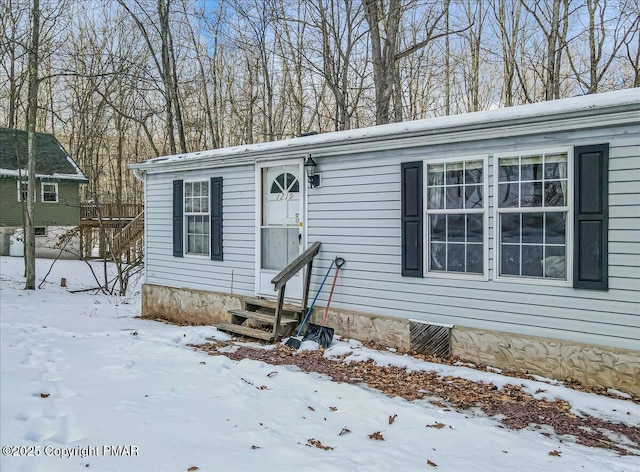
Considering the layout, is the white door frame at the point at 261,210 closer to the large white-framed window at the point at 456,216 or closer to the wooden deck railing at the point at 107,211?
the large white-framed window at the point at 456,216

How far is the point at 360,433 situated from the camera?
3.29 m

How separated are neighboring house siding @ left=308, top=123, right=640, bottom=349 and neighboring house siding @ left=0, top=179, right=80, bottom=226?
1429cm

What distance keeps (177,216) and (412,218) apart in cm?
454

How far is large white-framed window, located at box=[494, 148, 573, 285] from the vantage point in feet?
14.9

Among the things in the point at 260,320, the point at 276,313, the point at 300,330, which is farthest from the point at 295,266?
the point at 260,320

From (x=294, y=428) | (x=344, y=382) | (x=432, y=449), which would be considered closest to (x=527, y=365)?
(x=344, y=382)

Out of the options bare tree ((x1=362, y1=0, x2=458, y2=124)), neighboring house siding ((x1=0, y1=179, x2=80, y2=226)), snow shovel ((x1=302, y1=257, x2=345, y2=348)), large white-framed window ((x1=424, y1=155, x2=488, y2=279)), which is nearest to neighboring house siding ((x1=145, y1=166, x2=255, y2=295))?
snow shovel ((x1=302, y1=257, x2=345, y2=348))

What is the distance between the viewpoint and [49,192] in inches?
776

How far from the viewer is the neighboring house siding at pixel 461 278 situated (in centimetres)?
422

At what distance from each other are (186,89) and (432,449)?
16.5 meters

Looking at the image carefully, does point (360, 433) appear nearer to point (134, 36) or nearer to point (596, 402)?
point (596, 402)

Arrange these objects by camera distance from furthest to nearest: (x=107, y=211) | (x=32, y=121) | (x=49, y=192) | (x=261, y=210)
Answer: (x=107, y=211), (x=49, y=192), (x=32, y=121), (x=261, y=210)

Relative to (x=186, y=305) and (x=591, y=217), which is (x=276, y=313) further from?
(x=591, y=217)

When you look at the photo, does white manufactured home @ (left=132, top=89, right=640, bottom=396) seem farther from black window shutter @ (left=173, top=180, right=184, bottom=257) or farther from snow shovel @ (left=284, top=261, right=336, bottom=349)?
black window shutter @ (left=173, top=180, right=184, bottom=257)
